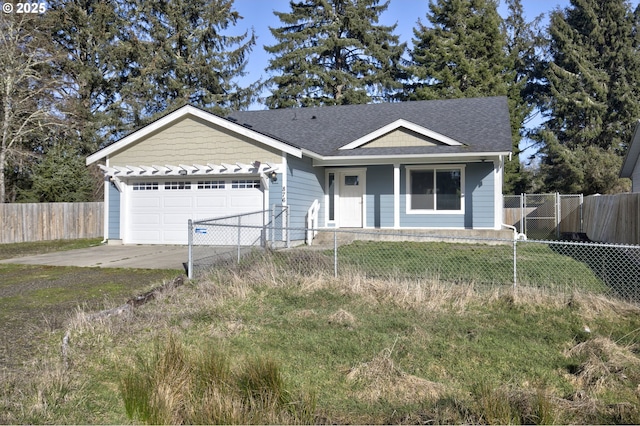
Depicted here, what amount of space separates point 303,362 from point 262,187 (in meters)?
9.90

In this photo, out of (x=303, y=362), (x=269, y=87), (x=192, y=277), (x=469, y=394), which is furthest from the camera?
(x=269, y=87)

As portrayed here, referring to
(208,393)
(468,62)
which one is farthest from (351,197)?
(468,62)

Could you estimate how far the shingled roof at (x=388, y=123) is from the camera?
15844 millimetres

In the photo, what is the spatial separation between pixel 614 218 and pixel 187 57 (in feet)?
93.9

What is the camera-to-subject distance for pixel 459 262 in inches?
440

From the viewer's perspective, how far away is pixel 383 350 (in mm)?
5465

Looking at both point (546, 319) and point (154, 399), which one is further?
point (546, 319)

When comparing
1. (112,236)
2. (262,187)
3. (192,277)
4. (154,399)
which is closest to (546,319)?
(154,399)

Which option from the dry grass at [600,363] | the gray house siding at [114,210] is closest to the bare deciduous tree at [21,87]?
the gray house siding at [114,210]

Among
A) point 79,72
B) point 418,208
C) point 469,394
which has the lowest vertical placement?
point 469,394

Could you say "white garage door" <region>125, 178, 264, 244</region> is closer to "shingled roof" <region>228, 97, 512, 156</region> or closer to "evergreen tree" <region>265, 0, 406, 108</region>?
"shingled roof" <region>228, 97, 512, 156</region>

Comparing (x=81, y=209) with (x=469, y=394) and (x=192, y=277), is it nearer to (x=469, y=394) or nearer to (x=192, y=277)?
(x=192, y=277)

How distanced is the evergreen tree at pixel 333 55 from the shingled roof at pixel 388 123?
13168 millimetres

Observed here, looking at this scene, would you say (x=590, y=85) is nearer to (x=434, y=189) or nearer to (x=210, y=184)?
(x=434, y=189)
